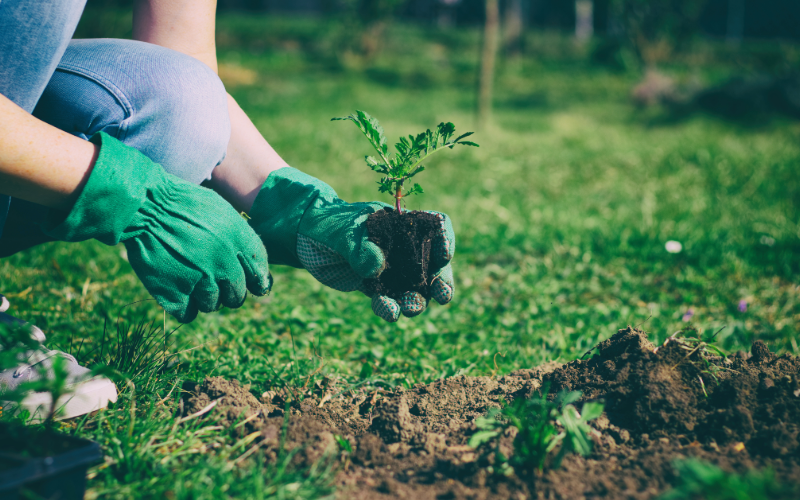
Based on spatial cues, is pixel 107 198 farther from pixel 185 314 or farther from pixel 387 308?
pixel 387 308

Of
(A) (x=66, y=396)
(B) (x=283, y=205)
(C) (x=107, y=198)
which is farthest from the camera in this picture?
(B) (x=283, y=205)

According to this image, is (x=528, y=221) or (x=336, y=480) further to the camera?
(x=528, y=221)

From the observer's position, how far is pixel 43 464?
3.34 ft

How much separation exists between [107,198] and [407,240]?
2.40ft

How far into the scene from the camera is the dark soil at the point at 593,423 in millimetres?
1256

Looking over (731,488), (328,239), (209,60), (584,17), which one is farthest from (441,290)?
(584,17)

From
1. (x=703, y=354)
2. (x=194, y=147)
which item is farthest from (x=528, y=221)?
(x=194, y=147)

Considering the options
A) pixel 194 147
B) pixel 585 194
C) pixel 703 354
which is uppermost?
pixel 194 147

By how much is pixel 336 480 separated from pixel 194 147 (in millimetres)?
984

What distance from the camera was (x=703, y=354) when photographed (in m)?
1.60

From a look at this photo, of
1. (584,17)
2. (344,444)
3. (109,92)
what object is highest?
(584,17)

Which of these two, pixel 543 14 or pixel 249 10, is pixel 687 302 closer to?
pixel 543 14

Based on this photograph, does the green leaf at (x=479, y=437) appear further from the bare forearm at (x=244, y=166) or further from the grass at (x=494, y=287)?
the bare forearm at (x=244, y=166)

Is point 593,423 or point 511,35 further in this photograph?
point 511,35
